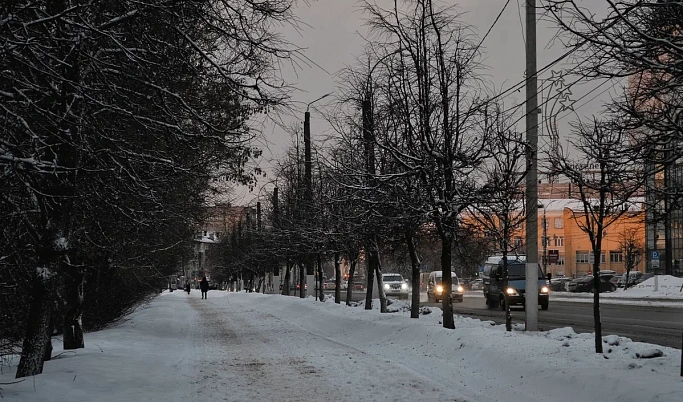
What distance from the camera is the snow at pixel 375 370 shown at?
29.0 feet

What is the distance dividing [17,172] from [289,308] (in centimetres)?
2640

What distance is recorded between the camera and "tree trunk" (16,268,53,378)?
907 centimetres

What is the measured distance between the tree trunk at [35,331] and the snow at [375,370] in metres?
0.23

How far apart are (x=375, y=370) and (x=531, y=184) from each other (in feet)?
18.8

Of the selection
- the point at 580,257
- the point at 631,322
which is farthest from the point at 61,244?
the point at 580,257

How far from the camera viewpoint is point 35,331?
9.20 meters

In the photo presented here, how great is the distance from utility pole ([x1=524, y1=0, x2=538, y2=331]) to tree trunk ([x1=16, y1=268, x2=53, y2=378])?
951 centimetres

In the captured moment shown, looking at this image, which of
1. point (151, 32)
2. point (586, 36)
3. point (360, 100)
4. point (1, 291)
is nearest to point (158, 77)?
point (151, 32)

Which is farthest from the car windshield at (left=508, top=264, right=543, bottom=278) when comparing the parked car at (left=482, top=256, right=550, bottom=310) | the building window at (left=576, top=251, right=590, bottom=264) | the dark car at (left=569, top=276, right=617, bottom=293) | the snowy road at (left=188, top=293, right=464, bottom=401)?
the building window at (left=576, top=251, right=590, bottom=264)

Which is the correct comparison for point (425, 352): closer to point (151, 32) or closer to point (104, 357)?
point (104, 357)

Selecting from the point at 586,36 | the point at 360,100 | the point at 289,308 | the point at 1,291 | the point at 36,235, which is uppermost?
the point at 360,100

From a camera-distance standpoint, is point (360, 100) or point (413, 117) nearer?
point (413, 117)

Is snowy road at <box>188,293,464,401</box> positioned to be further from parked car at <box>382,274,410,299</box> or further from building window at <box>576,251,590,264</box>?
building window at <box>576,251,590,264</box>

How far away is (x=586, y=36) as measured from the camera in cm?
673
